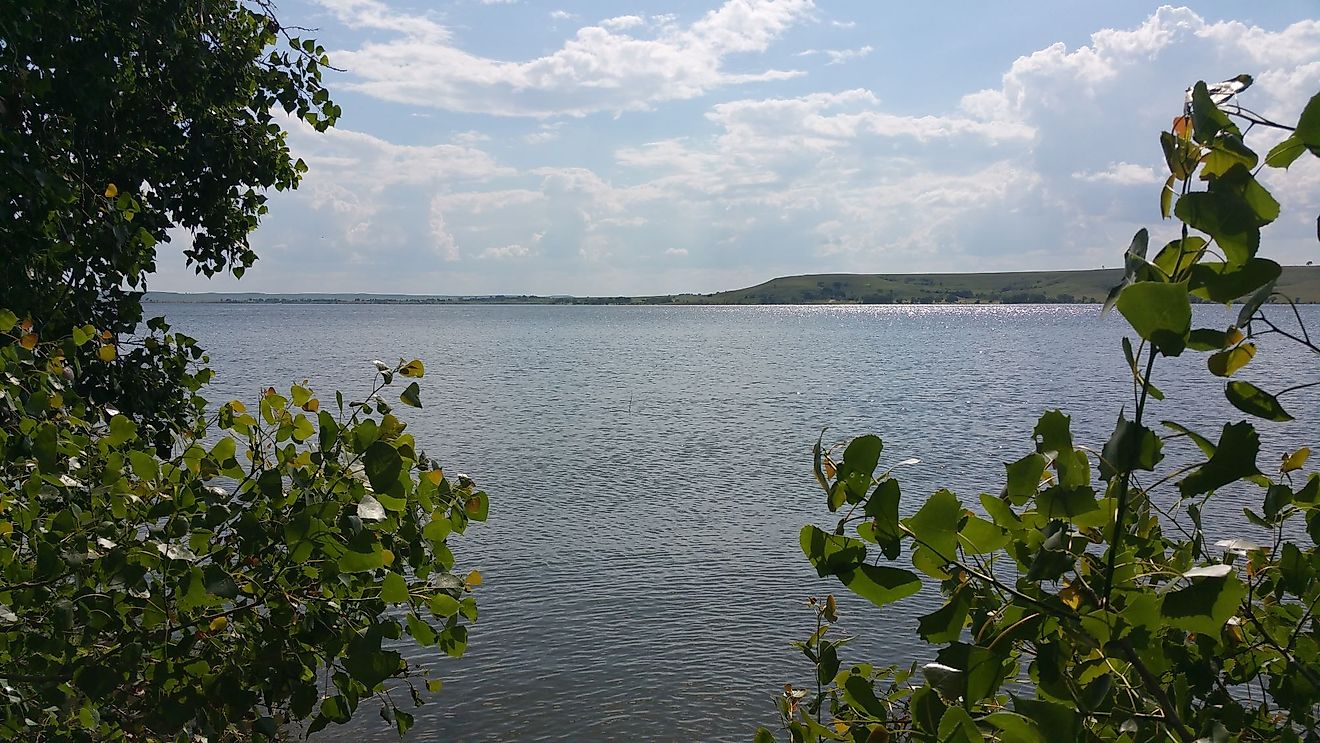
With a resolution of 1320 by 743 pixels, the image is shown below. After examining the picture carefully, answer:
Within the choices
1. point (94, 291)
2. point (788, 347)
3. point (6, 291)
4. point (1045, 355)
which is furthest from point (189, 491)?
point (788, 347)

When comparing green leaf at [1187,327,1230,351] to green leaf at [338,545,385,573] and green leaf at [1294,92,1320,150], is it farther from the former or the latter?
green leaf at [338,545,385,573]

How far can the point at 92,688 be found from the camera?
3363 mm

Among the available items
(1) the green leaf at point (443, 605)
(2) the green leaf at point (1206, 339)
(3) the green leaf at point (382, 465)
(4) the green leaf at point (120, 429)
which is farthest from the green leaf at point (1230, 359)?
(4) the green leaf at point (120, 429)

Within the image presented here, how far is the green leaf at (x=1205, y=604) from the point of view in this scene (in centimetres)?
142

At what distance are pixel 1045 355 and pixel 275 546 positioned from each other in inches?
4320

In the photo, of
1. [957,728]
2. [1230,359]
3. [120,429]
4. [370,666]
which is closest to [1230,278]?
[1230,359]

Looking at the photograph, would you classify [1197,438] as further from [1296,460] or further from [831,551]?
[1296,460]

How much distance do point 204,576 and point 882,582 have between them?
2.26 meters

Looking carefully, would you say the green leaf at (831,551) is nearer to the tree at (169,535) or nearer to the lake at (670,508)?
the lake at (670,508)

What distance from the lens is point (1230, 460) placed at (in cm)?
161

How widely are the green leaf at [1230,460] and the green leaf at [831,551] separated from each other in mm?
598

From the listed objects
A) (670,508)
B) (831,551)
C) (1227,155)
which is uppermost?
(1227,155)

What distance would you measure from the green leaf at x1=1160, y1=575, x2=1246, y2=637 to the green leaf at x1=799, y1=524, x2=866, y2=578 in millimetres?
549

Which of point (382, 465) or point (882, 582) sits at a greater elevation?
point (382, 465)
